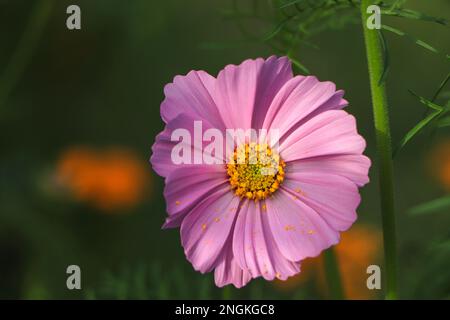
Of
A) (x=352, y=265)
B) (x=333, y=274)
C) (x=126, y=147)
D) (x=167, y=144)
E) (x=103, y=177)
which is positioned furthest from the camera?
(x=126, y=147)

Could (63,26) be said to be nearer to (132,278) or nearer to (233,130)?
(132,278)

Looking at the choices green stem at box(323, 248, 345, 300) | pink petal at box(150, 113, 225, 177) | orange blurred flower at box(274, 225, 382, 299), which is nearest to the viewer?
pink petal at box(150, 113, 225, 177)

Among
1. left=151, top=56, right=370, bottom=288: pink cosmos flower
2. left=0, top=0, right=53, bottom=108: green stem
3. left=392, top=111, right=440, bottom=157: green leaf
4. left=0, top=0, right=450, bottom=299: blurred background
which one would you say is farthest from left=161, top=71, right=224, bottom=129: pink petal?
left=0, top=0, right=53, bottom=108: green stem

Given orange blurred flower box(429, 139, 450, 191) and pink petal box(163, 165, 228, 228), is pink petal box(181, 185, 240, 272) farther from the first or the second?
orange blurred flower box(429, 139, 450, 191)

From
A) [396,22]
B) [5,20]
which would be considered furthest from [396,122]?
[5,20]

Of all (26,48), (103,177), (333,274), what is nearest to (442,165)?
(103,177)

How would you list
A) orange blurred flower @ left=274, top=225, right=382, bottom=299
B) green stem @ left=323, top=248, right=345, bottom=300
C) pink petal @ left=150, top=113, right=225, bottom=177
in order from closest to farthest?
pink petal @ left=150, top=113, right=225, bottom=177, green stem @ left=323, top=248, right=345, bottom=300, orange blurred flower @ left=274, top=225, right=382, bottom=299

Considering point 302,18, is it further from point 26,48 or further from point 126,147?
point 26,48
